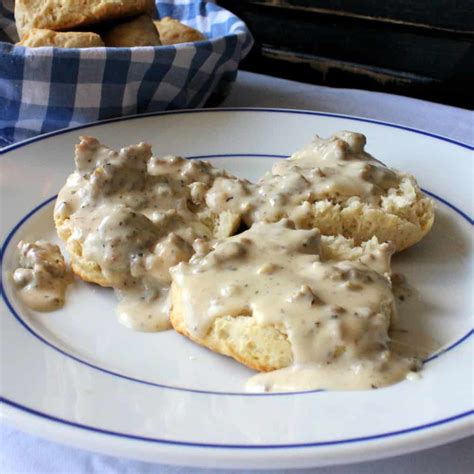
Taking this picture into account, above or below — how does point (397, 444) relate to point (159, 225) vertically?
above

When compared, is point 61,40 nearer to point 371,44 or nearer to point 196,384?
point 196,384

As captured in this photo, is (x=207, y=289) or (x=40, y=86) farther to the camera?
(x=40, y=86)

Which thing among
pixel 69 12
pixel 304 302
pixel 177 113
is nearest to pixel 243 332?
pixel 304 302

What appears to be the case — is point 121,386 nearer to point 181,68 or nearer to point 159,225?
point 159,225

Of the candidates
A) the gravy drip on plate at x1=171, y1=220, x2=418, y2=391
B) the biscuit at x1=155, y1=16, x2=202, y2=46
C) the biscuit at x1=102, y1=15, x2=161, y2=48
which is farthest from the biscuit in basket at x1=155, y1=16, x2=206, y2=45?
the gravy drip on plate at x1=171, y1=220, x2=418, y2=391

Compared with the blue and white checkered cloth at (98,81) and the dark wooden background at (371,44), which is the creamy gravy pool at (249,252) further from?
the dark wooden background at (371,44)

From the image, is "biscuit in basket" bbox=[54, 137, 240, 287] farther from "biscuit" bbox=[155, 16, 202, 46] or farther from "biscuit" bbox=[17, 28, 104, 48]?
"biscuit" bbox=[155, 16, 202, 46]

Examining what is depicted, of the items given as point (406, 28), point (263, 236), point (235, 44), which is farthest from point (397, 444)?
point (406, 28)

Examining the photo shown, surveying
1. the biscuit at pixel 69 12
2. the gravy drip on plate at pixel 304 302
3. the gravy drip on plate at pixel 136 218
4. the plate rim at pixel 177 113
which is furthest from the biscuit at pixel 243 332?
the biscuit at pixel 69 12
